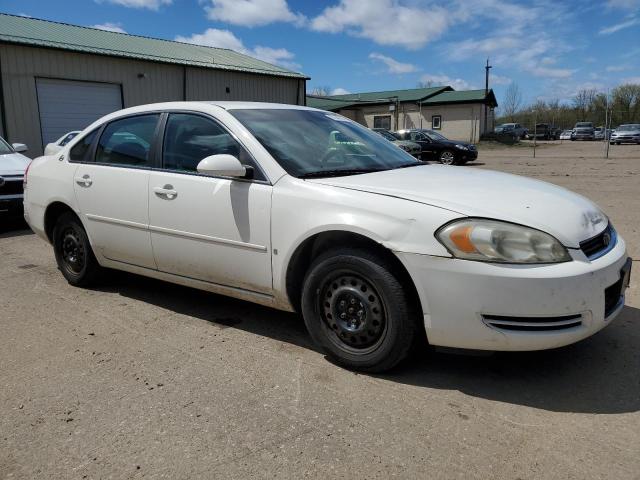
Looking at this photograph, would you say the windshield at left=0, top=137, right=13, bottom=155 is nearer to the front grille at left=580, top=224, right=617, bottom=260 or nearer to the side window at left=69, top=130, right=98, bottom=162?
the side window at left=69, top=130, right=98, bottom=162

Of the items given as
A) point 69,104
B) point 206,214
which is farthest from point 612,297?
point 69,104

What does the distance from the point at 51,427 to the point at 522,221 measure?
255cm

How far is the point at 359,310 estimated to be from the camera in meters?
3.01

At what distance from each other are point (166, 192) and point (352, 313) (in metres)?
1.67

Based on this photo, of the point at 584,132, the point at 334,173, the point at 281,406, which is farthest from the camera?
the point at 584,132

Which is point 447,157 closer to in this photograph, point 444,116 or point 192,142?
point 192,142

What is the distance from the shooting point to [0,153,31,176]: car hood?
7.86 metres

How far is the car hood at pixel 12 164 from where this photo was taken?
309 inches

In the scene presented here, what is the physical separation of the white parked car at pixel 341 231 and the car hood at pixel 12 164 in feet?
13.1

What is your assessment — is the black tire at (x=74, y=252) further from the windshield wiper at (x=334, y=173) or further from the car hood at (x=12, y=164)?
the car hood at (x=12, y=164)

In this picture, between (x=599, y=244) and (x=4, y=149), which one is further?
(x=4, y=149)

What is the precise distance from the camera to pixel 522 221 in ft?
8.80

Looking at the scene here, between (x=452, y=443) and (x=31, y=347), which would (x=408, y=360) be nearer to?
(x=452, y=443)

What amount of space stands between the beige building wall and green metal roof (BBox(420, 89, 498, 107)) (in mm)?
445
